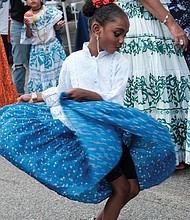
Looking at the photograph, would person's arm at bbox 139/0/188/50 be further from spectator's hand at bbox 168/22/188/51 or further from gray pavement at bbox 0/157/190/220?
gray pavement at bbox 0/157/190/220

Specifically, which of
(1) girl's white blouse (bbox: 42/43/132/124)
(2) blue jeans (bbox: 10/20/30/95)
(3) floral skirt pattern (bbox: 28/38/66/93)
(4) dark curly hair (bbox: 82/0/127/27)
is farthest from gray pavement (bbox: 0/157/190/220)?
(2) blue jeans (bbox: 10/20/30/95)

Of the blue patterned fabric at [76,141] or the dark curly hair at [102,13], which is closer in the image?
the blue patterned fabric at [76,141]

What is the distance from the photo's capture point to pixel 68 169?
2971 millimetres

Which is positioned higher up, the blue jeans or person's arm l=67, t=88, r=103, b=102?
person's arm l=67, t=88, r=103, b=102

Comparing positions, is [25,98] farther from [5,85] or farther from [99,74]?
[5,85]

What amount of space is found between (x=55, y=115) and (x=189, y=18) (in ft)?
6.22

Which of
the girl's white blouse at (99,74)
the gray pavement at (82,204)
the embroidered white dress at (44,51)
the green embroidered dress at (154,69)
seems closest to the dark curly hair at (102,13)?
the girl's white blouse at (99,74)

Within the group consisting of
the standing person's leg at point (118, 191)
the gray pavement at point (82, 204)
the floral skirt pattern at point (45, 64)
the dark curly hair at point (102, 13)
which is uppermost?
the dark curly hair at point (102, 13)

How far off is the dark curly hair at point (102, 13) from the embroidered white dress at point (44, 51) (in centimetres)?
345

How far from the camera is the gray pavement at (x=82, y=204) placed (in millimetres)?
3820

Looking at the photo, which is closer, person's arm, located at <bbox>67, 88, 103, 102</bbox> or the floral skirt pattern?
person's arm, located at <bbox>67, 88, 103, 102</bbox>

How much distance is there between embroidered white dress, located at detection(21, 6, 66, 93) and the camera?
6789 mm

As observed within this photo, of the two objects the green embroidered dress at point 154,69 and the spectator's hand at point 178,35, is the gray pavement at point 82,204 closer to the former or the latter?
the green embroidered dress at point 154,69

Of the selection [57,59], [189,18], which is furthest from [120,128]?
[57,59]
